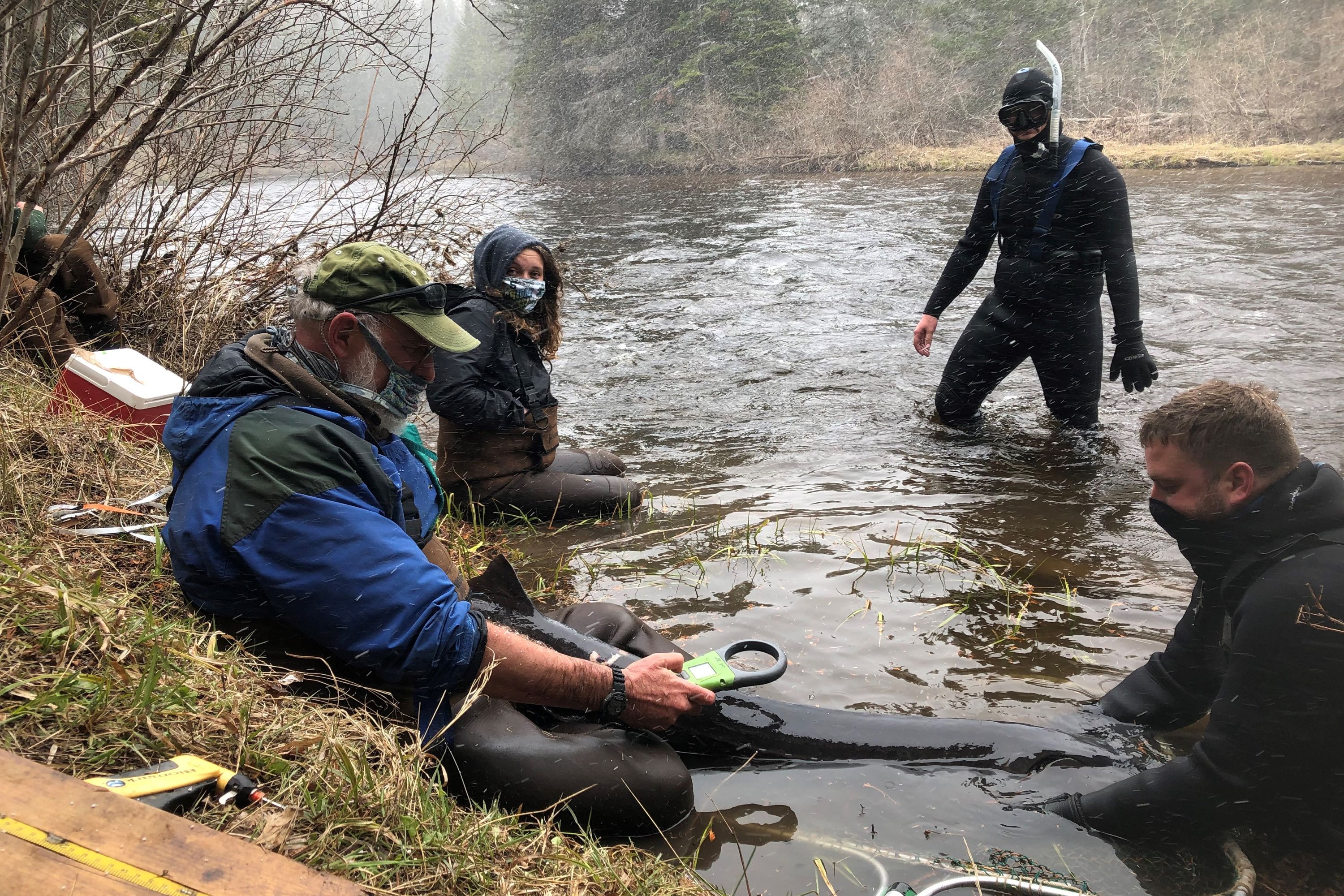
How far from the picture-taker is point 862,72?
3192cm

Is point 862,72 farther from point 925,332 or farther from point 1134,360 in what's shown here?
point 1134,360

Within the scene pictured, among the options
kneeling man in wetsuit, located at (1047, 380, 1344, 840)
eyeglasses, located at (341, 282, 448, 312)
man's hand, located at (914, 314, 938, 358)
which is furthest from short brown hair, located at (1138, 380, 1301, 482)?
man's hand, located at (914, 314, 938, 358)

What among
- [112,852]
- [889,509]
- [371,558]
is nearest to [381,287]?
[371,558]

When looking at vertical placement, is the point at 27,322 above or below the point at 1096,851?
above

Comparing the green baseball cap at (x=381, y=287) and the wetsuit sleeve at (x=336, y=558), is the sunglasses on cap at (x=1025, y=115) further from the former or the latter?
the wetsuit sleeve at (x=336, y=558)

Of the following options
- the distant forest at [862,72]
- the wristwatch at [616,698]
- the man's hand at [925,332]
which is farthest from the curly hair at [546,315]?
the distant forest at [862,72]

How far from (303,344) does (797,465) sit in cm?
440

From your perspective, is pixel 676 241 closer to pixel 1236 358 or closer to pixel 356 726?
pixel 1236 358

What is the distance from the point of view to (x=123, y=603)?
8.79ft

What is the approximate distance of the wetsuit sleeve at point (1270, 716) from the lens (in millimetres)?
2408

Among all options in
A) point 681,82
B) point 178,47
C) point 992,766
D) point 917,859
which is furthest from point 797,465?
point 681,82

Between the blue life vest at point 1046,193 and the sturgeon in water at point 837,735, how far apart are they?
3815 mm

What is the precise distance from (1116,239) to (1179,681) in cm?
355

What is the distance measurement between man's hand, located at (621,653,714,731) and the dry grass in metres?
0.40
